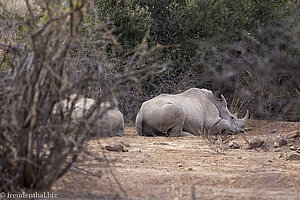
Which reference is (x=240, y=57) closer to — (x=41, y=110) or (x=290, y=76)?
(x=290, y=76)

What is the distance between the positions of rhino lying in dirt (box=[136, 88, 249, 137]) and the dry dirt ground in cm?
254

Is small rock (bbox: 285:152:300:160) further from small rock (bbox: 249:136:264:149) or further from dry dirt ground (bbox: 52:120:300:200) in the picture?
small rock (bbox: 249:136:264:149)

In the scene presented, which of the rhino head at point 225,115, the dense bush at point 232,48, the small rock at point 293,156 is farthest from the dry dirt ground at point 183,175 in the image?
the dense bush at point 232,48

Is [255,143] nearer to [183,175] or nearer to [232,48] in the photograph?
[183,175]

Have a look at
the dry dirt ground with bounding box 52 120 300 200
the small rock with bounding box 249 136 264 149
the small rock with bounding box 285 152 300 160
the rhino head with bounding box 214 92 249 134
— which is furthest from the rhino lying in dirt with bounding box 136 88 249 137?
the small rock with bounding box 285 152 300 160

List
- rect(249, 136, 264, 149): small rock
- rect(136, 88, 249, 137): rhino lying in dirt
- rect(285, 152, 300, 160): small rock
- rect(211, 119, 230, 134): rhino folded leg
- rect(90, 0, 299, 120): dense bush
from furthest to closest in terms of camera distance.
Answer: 1. rect(90, 0, 299, 120): dense bush
2. rect(211, 119, 230, 134): rhino folded leg
3. rect(136, 88, 249, 137): rhino lying in dirt
4. rect(249, 136, 264, 149): small rock
5. rect(285, 152, 300, 160): small rock

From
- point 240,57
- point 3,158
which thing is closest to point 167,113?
point 240,57

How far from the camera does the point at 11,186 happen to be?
2967mm

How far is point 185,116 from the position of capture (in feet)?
33.4

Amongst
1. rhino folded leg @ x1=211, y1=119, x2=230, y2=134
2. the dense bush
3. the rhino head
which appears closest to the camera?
rhino folded leg @ x1=211, y1=119, x2=230, y2=134

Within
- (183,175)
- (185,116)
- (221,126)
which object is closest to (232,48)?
(221,126)

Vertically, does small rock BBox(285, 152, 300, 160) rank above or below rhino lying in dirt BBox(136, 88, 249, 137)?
below

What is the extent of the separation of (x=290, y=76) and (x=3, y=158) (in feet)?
39.8

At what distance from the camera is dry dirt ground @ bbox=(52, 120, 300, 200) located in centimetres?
337
